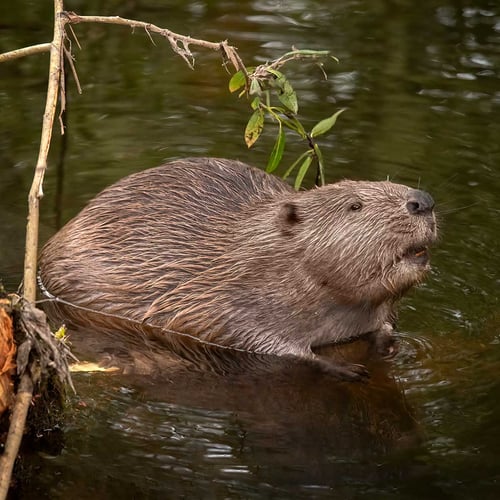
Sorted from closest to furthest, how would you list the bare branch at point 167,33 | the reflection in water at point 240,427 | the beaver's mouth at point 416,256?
the reflection in water at point 240,427
the bare branch at point 167,33
the beaver's mouth at point 416,256

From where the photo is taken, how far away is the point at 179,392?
4914mm

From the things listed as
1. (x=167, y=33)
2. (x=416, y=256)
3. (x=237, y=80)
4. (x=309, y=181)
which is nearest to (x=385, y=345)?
(x=416, y=256)

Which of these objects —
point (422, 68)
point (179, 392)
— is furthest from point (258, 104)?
point (422, 68)

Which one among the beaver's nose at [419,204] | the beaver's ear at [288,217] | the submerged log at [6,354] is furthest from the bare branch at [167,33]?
the submerged log at [6,354]

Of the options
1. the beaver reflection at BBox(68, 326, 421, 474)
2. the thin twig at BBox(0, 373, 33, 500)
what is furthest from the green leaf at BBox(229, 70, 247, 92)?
the thin twig at BBox(0, 373, 33, 500)

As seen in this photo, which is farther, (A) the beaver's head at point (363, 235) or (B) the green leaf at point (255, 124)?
(B) the green leaf at point (255, 124)

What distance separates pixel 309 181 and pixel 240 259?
1.53 meters

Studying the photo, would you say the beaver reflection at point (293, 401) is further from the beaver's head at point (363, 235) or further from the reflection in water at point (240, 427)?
the beaver's head at point (363, 235)

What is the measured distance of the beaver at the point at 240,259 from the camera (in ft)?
16.9

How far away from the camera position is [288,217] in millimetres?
5379

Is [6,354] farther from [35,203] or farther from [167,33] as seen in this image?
[167,33]

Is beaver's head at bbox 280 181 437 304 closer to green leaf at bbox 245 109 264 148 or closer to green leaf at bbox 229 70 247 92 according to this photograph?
green leaf at bbox 245 109 264 148

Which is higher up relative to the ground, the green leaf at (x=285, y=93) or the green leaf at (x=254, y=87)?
the green leaf at (x=254, y=87)

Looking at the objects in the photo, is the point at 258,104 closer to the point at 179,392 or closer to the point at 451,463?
the point at 179,392
